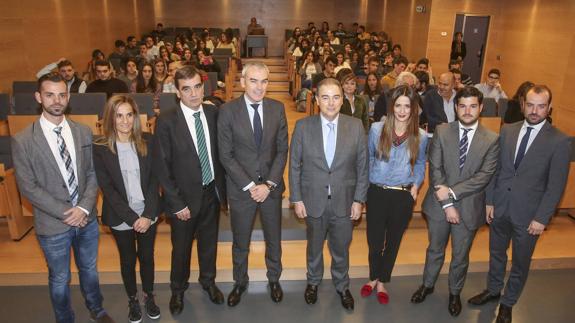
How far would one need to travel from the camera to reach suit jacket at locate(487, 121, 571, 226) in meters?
2.47

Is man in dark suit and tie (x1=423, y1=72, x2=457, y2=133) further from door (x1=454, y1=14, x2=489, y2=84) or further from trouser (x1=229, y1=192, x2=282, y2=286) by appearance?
door (x1=454, y1=14, x2=489, y2=84)

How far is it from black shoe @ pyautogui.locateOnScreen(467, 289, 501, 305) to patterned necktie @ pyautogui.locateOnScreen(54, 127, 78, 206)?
277cm

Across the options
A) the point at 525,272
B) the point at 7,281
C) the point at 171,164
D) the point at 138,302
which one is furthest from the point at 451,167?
the point at 7,281

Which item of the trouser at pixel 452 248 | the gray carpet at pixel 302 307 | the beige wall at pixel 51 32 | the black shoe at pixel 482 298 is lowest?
the gray carpet at pixel 302 307

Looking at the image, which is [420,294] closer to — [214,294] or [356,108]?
[214,294]

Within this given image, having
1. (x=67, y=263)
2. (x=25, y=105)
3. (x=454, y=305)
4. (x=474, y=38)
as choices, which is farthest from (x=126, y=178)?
(x=474, y=38)

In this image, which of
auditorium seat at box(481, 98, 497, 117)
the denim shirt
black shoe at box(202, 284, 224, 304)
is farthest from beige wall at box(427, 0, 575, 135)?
black shoe at box(202, 284, 224, 304)

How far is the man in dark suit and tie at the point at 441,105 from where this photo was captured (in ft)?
13.9

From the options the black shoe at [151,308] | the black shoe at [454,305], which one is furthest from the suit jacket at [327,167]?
the black shoe at [151,308]

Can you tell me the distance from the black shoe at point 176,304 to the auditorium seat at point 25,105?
3.59m

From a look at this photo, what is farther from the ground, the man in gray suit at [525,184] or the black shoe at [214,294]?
the man in gray suit at [525,184]

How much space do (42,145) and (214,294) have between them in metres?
1.49

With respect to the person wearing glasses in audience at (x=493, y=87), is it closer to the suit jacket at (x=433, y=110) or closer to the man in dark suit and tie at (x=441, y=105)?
the man in dark suit and tie at (x=441, y=105)

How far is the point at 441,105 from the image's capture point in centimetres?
426
